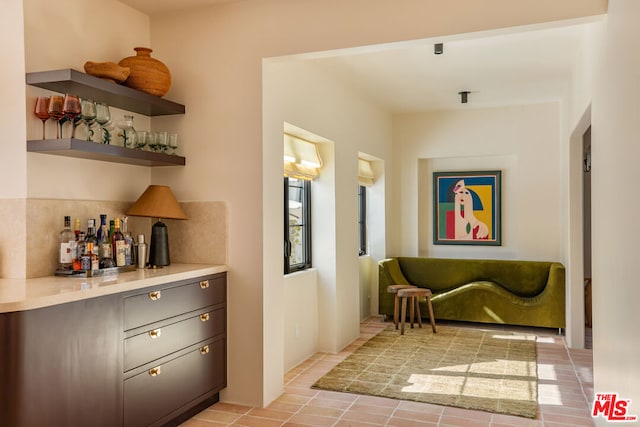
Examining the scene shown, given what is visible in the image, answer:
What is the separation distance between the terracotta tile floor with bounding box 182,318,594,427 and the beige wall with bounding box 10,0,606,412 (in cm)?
18

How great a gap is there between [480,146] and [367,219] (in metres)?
1.68

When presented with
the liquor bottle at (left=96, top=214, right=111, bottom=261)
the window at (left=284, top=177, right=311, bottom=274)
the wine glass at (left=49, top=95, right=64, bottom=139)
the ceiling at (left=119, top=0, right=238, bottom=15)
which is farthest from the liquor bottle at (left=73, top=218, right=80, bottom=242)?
the window at (left=284, top=177, right=311, bottom=274)

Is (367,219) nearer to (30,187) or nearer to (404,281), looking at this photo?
(404,281)

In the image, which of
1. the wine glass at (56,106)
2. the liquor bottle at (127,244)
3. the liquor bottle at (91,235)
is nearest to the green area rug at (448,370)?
the liquor bottle at (127,244)

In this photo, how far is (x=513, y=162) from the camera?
6.64 m

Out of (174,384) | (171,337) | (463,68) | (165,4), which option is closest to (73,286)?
(171,337)

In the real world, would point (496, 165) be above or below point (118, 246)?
above

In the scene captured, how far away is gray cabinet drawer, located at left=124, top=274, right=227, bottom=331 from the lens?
2.76m

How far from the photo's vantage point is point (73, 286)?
2.56m

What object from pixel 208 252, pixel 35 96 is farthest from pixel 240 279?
pixel 35 96

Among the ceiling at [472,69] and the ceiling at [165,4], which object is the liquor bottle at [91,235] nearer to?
the ceiling at [165,4]

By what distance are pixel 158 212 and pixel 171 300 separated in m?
0.62

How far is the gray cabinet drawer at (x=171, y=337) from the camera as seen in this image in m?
2.77

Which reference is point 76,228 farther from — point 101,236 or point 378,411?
point 378,411
